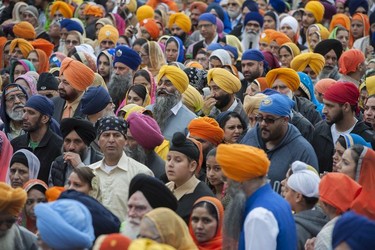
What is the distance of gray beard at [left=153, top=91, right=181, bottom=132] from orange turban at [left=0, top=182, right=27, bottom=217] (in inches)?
165

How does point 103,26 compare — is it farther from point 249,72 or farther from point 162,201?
point 162,201

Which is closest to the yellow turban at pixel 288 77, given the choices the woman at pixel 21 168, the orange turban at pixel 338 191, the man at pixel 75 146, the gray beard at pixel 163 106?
the gray beard at pixel 163 106

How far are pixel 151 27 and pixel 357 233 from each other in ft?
41.0

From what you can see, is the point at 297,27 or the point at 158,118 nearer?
the point at 158,118

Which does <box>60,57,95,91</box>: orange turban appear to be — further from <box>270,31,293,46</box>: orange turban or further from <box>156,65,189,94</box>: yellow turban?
<box>270,31,293,46</box>: orange turban

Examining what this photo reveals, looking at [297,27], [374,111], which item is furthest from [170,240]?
[297,27]

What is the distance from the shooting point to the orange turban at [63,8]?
2059 cm

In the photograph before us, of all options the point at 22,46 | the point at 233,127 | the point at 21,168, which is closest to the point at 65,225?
the point at 21,168

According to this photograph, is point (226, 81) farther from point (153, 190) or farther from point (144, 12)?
point (144, 12)

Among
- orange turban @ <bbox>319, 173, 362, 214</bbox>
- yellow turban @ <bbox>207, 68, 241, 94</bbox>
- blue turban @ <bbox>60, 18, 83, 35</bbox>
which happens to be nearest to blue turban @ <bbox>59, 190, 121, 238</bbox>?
orange turban @ <bbox>319, 173, 362, 214</bbox>

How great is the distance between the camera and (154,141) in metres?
10.9

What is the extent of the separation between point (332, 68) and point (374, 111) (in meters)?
4.12

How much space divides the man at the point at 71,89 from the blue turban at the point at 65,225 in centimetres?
513

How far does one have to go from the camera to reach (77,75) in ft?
42.6
